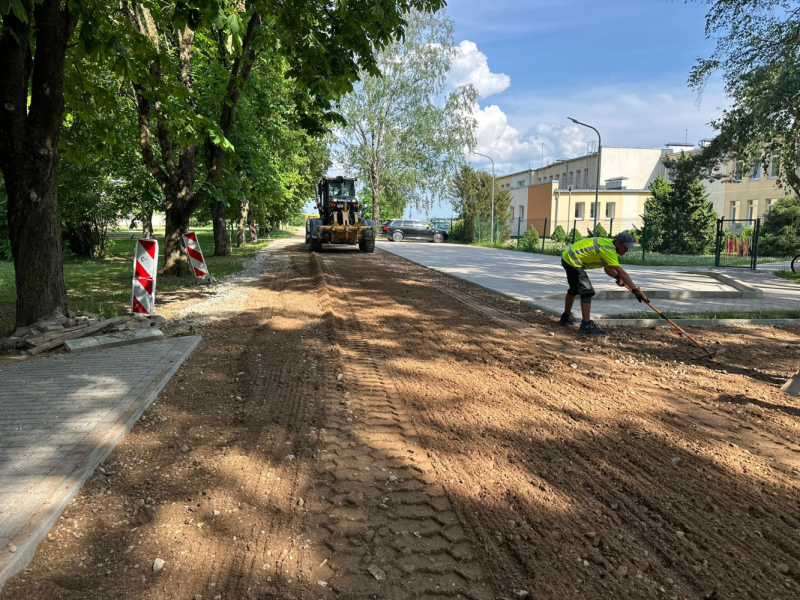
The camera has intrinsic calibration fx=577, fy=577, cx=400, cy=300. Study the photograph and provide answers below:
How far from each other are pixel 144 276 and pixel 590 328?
6.40m

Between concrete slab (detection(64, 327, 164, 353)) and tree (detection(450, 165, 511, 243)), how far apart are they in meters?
36.4

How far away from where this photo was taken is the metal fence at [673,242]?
71.3ft

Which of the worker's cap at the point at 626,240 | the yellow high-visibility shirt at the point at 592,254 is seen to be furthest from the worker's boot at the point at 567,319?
the worker's cap at the point at 626,240

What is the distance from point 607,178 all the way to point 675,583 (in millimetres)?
66536

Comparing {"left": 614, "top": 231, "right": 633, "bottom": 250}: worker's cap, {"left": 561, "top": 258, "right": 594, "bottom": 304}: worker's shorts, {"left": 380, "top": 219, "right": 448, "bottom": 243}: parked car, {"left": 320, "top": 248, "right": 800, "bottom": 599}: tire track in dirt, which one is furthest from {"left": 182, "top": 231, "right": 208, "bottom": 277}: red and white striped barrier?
{"left": 380, "top": 219, "right": 448, "bottom": 243}: parked car

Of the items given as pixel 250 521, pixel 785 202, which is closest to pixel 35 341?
pixel 250 521

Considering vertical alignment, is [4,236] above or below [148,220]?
below

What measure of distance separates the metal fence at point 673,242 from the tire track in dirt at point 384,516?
18.4m

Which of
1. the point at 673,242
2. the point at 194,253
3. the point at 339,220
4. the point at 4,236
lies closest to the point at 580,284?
the point at 194,253

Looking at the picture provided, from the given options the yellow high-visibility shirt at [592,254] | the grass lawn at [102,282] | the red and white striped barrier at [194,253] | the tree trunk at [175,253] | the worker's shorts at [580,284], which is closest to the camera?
the yellow high-visibility shirt at [592,254]

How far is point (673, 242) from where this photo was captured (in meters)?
28.8

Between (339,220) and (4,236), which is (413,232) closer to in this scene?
(339,220)

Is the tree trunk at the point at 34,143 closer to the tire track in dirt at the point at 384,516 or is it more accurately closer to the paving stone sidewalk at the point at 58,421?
the paving stone sidewalk at the point at 58,421

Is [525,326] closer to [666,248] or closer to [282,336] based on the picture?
[282,336]
